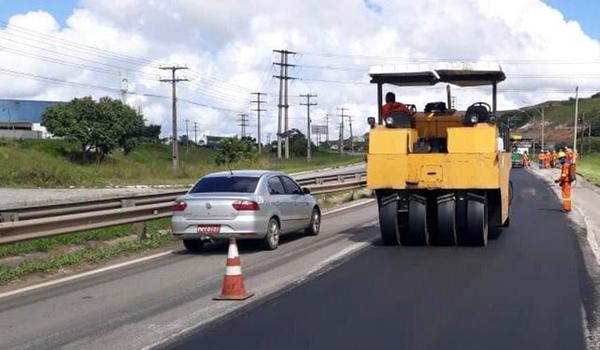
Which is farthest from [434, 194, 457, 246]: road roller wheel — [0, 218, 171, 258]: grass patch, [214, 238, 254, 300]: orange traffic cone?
[0, 218, 171, 258]: grass patch

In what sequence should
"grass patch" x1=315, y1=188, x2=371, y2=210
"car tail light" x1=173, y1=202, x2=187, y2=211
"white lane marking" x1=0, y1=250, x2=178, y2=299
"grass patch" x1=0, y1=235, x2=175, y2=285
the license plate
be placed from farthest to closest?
"grass patch" x1=315, y1=188, x2=371, y2=210, "car tail light" x1=173, y1=202, x2=187, y2=211, the license plate, "grass patch" x1=0, y1=235, x2=175, y2=285, "white lane marking" x1=0, y1=250, x2=178, y2=299

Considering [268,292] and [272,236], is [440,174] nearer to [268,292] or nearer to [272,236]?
[272,236]

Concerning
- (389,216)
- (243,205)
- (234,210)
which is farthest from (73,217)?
(389,216)

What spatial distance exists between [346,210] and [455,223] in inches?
419

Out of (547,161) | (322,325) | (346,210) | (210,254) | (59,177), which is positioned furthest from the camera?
(547,161)

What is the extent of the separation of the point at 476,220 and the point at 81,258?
6671mm

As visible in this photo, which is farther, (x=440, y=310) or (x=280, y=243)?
(x=280, y=243)

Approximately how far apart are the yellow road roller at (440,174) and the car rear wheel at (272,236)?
6.29 feet

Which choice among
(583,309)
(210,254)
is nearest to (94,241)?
(210,254)

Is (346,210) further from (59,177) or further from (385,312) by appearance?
(59,177)

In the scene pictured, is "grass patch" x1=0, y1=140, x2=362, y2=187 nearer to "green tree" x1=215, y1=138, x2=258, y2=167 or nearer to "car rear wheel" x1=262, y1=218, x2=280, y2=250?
"green tree" x1=215, y1=138, x2=258, y2=167

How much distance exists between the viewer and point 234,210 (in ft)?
45.5

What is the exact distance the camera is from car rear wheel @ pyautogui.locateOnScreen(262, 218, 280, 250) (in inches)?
567

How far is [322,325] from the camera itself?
795 cm
